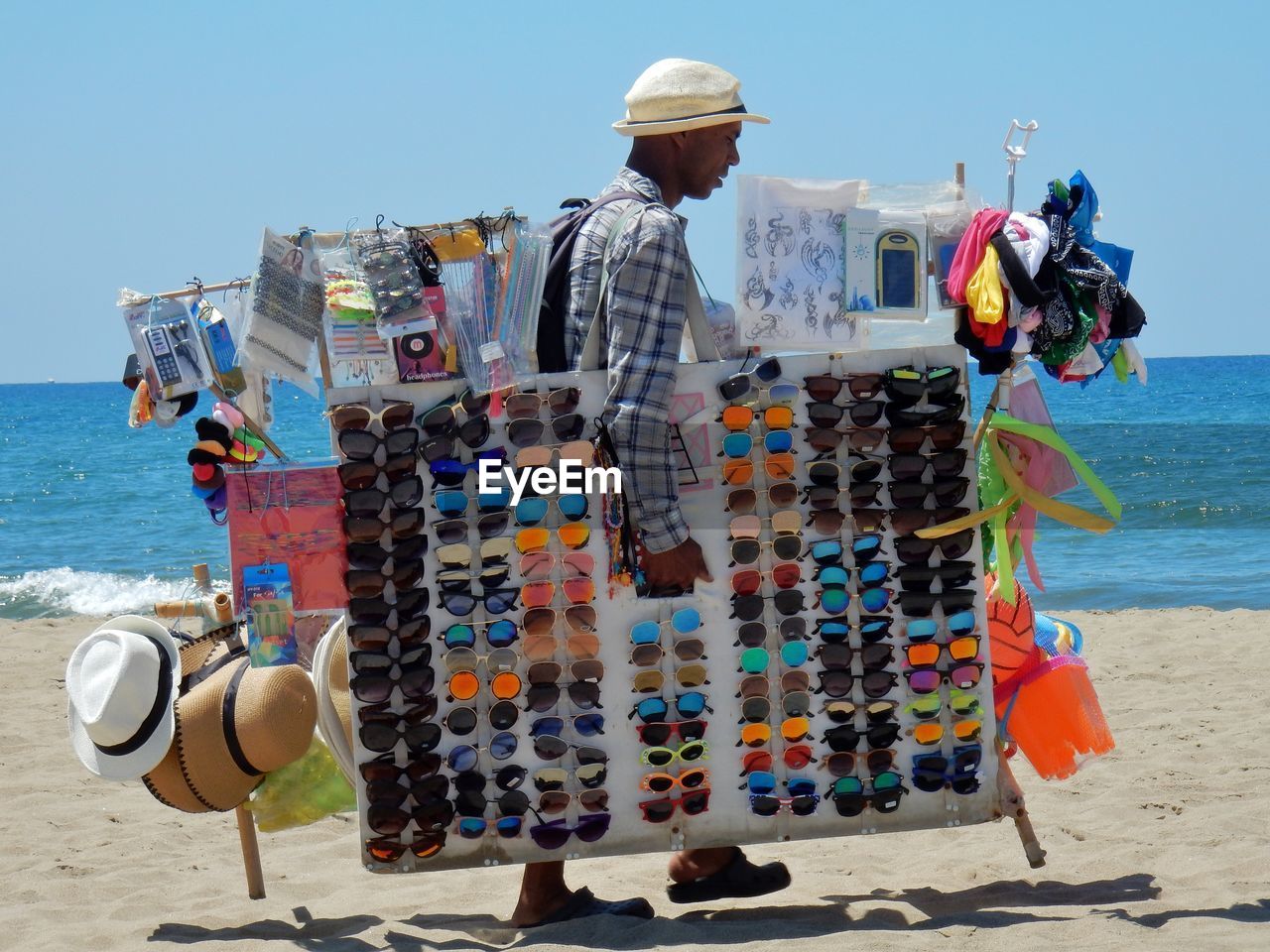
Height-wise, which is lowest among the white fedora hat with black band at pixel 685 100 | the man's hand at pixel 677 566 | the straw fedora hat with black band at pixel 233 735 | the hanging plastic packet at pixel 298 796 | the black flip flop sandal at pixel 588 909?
the black flip flop sandal at pixel 588 909

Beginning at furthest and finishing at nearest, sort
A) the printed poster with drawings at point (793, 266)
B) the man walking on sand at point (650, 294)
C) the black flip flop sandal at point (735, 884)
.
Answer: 1. the black flip flop sandal at point (735, 884)
2. the printed poster with drawings at point (793, 266)
3. the man walking on sand at point (650, 294)

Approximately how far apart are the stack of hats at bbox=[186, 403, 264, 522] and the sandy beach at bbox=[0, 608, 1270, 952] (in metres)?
1.27

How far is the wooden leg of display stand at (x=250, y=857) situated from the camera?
13.5 feet

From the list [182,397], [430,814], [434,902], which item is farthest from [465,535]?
[434,902]

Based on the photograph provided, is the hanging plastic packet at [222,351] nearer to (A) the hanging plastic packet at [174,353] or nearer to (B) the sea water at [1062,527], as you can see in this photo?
(A) the hanging plastic packet at [174,353]

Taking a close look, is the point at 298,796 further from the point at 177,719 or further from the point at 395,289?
the point at 395,289

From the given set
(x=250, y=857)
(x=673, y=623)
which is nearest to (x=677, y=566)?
(x=673, y=623)

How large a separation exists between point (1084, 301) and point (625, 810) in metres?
1.89

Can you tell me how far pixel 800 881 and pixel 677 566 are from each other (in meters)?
1.44

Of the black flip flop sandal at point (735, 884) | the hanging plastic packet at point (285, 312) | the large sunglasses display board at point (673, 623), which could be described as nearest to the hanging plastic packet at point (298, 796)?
the large sunglasses display board at point (673, 623)

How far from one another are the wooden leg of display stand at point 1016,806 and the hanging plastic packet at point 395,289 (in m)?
2.02

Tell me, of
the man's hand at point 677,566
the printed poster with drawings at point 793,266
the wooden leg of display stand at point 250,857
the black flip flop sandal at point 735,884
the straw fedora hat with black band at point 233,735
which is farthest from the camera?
the wooden leg of display stand at point 250,857

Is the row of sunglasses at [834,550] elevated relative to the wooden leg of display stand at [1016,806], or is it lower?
elevated

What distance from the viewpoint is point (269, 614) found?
3812 millimetres
